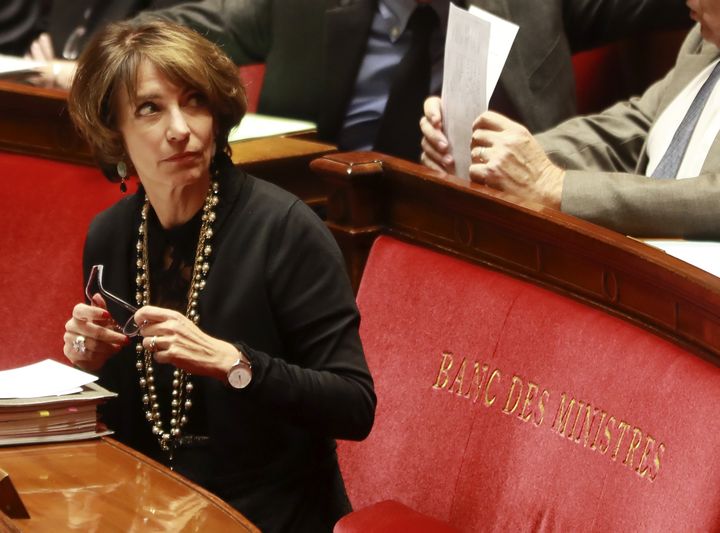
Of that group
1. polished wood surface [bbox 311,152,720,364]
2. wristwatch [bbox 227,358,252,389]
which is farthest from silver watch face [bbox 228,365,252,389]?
polished wood surface [bbox 311,152,720,364]

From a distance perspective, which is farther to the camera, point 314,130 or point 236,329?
point 314,130

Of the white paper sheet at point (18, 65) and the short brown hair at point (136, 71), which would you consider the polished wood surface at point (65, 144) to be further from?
the short brown hair at point (136, 71)

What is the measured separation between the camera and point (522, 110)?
2.22 m

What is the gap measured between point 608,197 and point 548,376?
10.6 inches

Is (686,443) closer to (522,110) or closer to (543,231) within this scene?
(543,231)

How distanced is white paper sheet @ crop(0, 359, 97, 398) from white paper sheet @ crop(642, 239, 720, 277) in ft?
2.13

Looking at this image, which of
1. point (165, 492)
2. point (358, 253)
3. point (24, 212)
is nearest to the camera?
point (165, 492)

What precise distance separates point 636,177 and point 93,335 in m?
0.70

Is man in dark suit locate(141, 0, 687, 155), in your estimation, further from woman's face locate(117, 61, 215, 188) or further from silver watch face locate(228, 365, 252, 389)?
silver watch face locate(228, 365, 252, 389)

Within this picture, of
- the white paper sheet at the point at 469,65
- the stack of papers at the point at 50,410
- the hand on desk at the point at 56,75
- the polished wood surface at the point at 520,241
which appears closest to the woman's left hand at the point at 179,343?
the stack of papers at the point at 50,410

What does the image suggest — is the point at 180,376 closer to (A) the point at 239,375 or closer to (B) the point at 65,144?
(A) the point at 239,375

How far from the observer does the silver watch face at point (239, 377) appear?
4.26 ft

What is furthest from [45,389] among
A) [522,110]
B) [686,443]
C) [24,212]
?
[522,110]

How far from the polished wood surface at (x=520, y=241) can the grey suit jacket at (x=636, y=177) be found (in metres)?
0.15
